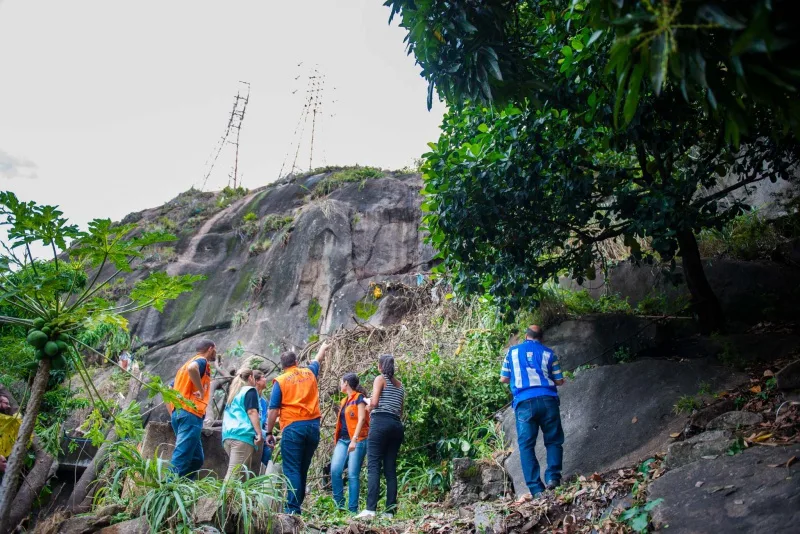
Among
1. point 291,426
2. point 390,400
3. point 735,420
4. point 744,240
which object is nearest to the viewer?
point 735,420

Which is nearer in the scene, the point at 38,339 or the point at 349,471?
the point at 38,339

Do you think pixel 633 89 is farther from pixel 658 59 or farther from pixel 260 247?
pixel 260 247

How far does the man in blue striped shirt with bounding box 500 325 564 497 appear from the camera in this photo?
624cm

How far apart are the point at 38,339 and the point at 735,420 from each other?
5425 millimetres

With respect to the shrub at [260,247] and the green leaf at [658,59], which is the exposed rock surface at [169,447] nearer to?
the green leaf at [658,59]

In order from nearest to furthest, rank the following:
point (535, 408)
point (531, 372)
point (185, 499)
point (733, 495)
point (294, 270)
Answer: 1. point (733, 495)
2. point (185, 499)
3. point (535, 408)
4. point (531, 372)
5. point (294, 270)

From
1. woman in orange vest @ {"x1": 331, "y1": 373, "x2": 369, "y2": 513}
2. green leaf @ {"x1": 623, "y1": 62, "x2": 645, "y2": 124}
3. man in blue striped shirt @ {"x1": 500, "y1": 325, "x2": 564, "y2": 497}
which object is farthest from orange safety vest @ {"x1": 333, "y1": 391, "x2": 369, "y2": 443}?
green leaf @ {"x1": 623, "y1": 62, "x2": 645, "y2": 124}

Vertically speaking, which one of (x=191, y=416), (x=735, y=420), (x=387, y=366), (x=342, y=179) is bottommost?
(x=735, y=420)

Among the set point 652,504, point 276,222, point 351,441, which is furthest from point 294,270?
point 652,504

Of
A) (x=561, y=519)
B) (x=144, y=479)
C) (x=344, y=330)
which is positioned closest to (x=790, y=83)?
(x=561, y=519)

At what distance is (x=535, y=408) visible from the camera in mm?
6395

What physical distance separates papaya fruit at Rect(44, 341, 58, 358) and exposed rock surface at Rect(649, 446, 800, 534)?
13.1 feet

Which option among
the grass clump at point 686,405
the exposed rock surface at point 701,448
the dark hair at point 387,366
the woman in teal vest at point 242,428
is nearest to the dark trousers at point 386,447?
the dark hair at point 387,366

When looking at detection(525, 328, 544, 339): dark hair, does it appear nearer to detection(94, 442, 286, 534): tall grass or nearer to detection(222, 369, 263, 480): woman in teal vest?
detection(222, 369, 263, 480): woman in teal vest
